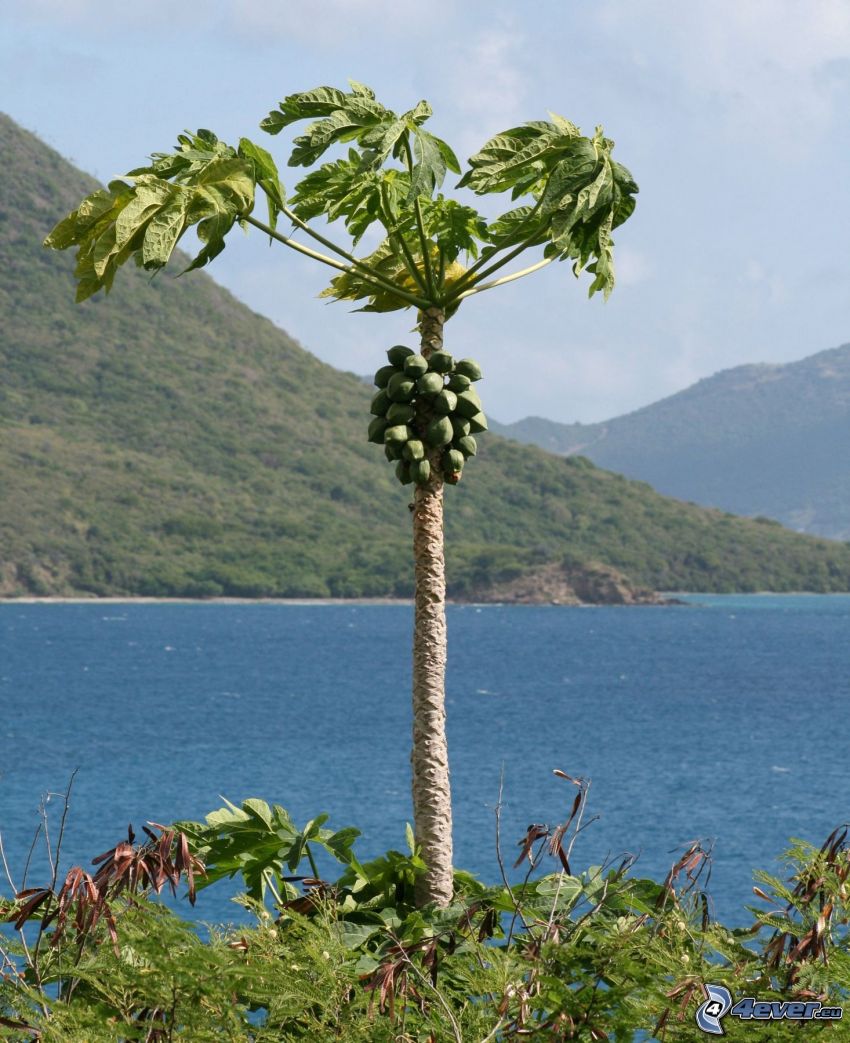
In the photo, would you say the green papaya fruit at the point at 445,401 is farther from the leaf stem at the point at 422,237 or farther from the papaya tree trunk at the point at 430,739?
the leaf stem at the point at 422,237

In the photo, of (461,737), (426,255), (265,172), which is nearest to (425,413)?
(426,255)

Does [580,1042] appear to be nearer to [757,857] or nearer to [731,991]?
[731,991]

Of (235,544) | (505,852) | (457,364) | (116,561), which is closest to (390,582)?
(235,544)

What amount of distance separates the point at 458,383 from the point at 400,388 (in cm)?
38

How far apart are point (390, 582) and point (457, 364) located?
190 m

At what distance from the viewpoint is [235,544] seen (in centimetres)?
19588

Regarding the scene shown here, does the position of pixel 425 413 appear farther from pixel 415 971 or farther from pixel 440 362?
pixel 415 971

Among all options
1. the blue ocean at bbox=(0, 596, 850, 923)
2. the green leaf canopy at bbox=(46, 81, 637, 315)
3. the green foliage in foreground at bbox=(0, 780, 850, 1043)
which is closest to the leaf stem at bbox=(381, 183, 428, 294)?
the green leaf canopy at bbox=(46, 81, 637, 315)

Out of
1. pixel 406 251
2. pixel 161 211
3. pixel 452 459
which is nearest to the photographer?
pixel 161 211

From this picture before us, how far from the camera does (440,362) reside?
350 inches

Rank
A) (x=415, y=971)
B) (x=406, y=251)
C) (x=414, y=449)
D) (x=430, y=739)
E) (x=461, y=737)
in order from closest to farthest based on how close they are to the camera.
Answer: (x=415, y=971) < (x=430, y=739) < (x=414, y=449) < (x=406, y=251) < (x=461, y=737)

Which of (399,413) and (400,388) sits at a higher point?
(400,388)

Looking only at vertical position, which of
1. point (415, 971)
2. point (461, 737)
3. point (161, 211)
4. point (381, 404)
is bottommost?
point (461, 737)

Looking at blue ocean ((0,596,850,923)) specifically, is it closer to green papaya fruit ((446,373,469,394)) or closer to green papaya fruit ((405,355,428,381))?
green papaya fruit ((405,355,428,381))
